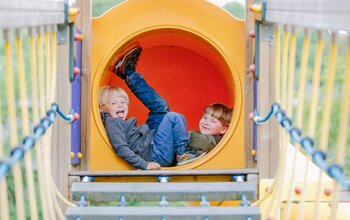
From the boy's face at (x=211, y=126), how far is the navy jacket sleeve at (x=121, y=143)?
65 cm

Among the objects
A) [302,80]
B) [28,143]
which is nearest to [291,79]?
[302,80]

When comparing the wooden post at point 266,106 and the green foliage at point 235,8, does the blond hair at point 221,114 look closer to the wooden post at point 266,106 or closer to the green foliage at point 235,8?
the wooden post at point 266,106

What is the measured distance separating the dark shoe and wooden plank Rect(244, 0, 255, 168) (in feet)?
3.00

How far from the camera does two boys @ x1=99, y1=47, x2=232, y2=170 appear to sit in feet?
19.6

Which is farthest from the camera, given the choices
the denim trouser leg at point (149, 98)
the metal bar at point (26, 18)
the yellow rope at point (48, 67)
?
the denim trouser leg at point (149, 98)

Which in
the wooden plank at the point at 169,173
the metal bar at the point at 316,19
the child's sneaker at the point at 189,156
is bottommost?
the wooden plank at the point at 169,173

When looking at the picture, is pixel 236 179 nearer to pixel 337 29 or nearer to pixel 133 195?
pixel 133 195

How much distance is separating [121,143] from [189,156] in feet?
1.71

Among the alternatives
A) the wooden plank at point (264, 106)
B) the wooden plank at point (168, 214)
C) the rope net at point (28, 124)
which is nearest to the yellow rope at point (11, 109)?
the rope net at point (28, 124)

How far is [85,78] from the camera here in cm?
608

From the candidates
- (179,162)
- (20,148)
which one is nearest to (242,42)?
(179,162)

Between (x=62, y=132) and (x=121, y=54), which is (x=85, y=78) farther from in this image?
(x=62, y=132)

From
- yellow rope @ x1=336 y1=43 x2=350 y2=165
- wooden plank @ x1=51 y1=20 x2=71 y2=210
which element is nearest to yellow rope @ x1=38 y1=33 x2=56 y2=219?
wooden plank @ x1=51 y1=20 x2=71 y2=210

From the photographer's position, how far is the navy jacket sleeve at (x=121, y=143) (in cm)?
591
